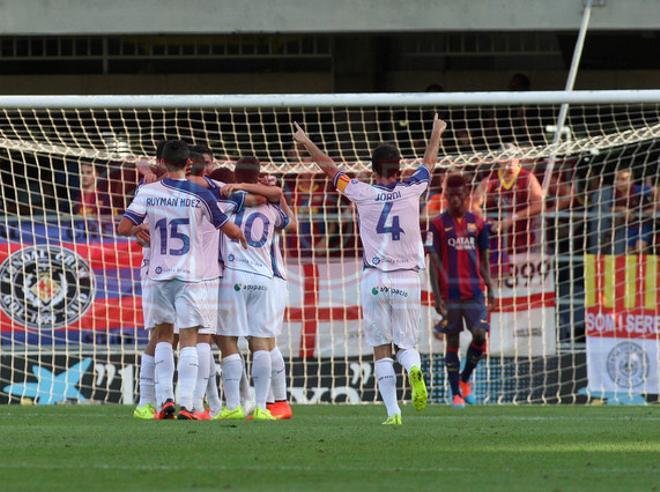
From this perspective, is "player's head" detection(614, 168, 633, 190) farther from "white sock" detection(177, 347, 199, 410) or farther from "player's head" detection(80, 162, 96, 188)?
"white sock" detection(177, 347, 199, 410)

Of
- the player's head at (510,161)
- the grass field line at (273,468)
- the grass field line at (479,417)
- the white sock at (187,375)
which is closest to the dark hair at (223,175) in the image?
the white sock at (187,375)

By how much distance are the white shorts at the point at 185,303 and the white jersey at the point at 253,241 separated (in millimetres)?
737

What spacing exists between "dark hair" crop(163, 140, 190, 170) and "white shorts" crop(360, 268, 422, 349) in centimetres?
135

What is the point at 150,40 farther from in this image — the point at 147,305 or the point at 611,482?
the point at 611,482

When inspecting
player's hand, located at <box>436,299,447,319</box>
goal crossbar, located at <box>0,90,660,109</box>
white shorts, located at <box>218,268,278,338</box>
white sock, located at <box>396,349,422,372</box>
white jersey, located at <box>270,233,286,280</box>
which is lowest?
white sock, located at <box>396,349,422,372</box>

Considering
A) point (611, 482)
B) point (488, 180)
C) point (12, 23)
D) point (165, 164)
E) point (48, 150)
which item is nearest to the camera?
point (611, 482)

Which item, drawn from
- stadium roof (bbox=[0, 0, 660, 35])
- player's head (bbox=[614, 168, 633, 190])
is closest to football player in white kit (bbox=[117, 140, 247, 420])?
player's head (bbox=[614, 168, 633, 190])

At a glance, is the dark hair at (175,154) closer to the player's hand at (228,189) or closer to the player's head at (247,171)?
the player's hand at (228,189)

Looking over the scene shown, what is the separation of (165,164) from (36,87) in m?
10.4

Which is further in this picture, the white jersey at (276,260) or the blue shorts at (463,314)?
the blue shorts at (463,314)

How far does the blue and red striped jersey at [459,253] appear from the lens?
12.1m

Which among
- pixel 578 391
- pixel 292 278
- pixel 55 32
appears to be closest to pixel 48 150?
pixel 292 278

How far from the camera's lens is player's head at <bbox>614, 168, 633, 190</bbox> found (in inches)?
551

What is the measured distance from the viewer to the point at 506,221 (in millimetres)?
13875
